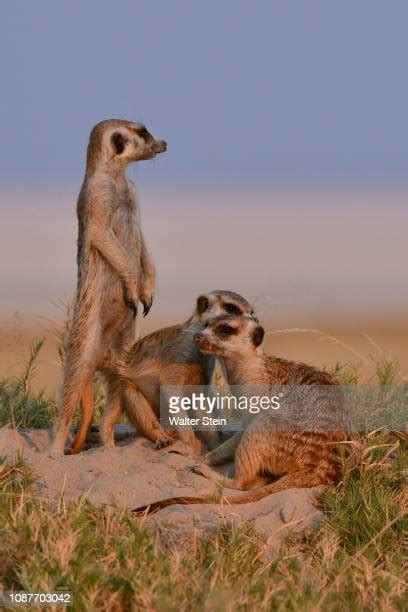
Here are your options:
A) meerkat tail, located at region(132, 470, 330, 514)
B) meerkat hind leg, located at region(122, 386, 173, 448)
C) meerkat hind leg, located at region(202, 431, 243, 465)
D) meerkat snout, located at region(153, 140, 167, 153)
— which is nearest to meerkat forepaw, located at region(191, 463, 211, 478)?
meerkat hind leg, located at region(202, 431, 243, 465)

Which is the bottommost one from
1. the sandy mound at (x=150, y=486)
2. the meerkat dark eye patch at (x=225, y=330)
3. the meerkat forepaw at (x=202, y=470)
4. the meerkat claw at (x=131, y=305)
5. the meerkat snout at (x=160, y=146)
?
the sandy mound at (x=150, y=486)

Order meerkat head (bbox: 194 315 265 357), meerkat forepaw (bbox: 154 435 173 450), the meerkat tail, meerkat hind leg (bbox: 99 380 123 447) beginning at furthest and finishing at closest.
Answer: meerkat hind leg (bbox: 99 380 123 447), meerkat forepaw (bbox: 154 435 173 450), meerkat head (bbox: 194 315 265 357), the meerkat tail

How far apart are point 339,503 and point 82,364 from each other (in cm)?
188

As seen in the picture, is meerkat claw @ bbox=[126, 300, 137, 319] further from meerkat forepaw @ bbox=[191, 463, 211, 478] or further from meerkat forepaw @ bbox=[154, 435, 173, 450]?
meerkat forepaw @ bbox=[191, 463, 211, 478]

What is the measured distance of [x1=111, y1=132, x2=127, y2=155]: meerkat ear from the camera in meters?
6.18

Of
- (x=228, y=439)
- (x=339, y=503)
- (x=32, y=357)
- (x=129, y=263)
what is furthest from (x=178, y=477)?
(x=32, y=357)

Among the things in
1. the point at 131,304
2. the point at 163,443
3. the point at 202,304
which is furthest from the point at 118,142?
the point at 163,443

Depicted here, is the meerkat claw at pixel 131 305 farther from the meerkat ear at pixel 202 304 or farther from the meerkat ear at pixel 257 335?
the meerkat ear at pixel 257 335

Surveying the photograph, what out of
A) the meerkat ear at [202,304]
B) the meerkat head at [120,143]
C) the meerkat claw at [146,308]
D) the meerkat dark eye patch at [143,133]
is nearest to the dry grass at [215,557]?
the meerkat ear at [202,304]

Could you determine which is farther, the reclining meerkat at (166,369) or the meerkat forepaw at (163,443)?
the reclining meerkat at (166,369)

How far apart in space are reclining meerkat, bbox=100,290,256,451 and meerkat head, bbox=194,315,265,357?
0.16 meters

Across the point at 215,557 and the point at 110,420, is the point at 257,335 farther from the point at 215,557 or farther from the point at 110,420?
the point at 215,557

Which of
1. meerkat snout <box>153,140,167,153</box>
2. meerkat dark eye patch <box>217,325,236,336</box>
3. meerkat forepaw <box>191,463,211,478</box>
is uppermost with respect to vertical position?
meerkat snout <box>153,140,167,153</box>

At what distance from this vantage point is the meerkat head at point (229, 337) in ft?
17.6
